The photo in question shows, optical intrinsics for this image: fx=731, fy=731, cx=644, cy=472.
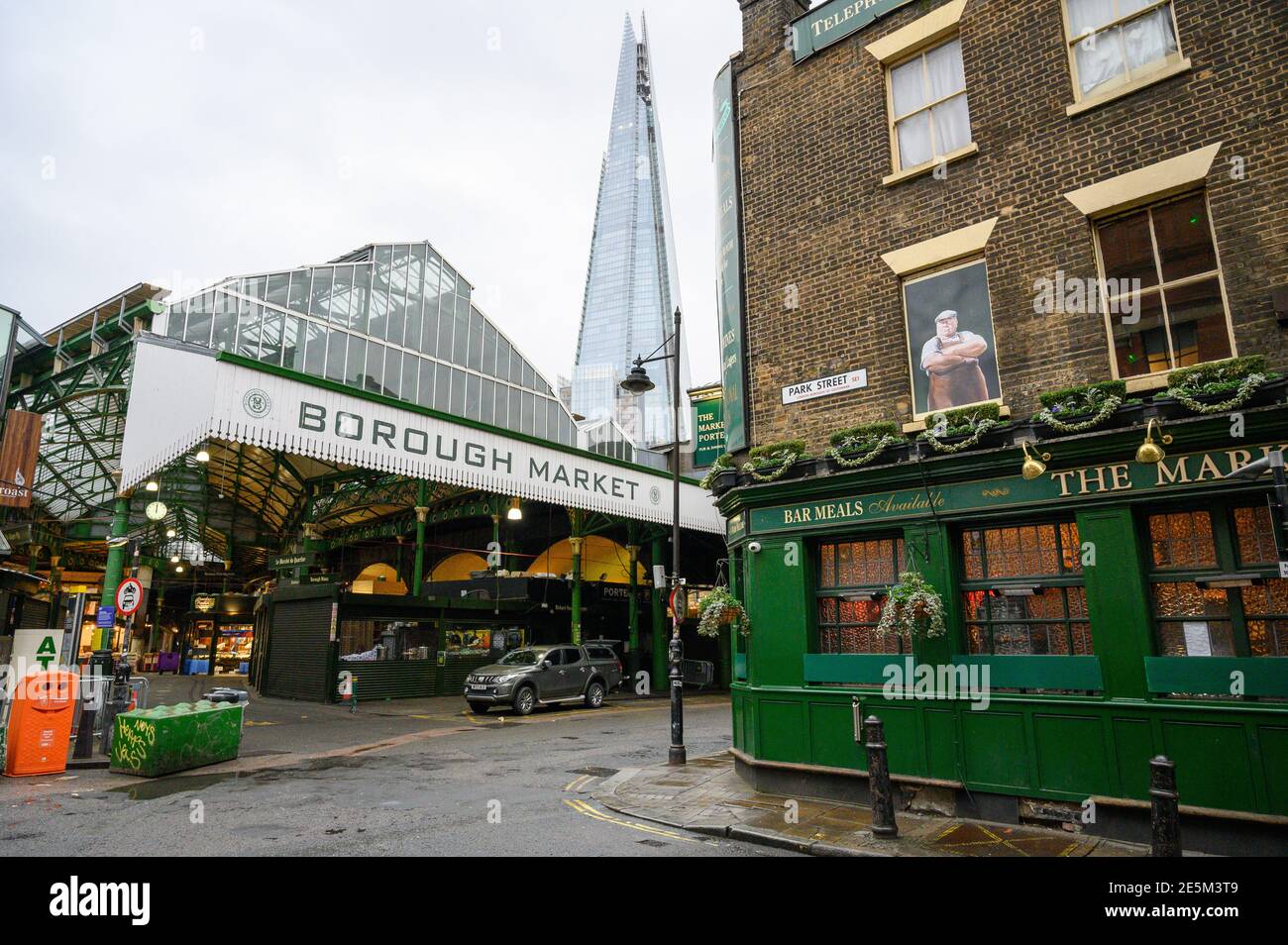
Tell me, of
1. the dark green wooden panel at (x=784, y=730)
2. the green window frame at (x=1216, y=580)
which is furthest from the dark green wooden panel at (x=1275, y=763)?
the dark green wooden panel at (x=784, y=730)

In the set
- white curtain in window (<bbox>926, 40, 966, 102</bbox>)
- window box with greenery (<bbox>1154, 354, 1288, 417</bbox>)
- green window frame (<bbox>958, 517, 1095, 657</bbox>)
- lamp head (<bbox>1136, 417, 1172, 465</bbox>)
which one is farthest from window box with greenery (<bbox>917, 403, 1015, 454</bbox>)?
white curtain in window (<bbox>926, 40, 966, 102</bbox>)

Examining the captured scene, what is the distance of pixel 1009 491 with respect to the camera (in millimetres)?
8438

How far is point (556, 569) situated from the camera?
3459 centimetres

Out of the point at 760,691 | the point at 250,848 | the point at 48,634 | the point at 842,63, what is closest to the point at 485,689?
the point at 48,634

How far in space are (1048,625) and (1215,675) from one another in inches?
60.5

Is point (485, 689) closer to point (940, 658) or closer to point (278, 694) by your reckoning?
point (278, 694)

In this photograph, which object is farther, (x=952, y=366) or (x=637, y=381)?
(x=637, y=381)

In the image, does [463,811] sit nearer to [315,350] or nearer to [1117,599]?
[1117,599]

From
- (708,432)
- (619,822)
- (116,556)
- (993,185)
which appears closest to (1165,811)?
(619,822)

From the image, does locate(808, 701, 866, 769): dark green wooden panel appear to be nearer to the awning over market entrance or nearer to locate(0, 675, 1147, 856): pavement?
locate(0, 675, 1147, 856): pavement

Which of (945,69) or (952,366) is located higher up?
(945,69)

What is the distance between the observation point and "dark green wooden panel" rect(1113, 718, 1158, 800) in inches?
283

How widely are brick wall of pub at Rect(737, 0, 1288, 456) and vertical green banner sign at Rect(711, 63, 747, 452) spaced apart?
23 centimetres

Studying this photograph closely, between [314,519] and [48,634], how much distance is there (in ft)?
56.6
